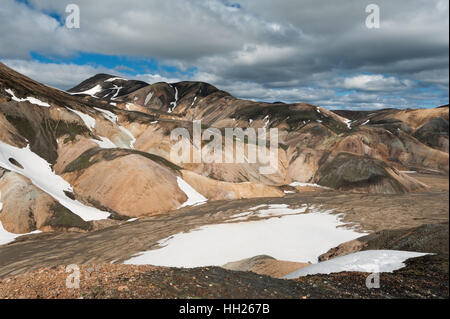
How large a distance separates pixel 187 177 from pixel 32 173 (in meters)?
28.3

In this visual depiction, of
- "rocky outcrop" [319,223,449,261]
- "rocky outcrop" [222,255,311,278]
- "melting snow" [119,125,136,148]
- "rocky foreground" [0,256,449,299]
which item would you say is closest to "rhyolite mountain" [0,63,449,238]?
"melting snow" [119,125,136,148]

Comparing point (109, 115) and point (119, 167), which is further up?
point (109, 115)

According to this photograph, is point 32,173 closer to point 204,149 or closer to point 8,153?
point 8,153

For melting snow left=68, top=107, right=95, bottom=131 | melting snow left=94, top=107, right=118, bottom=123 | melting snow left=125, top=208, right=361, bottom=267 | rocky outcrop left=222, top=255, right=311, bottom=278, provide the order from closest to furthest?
rocky outcrop left=222, top=255, right=311, bottom=278, melting snow left=125, top=208, right=361, bottom=267, melting snow left=68, top=107, right=95, bottom=131, melting snow left=94, top=107, right=118, bottom=123

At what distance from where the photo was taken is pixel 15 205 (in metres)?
39.0

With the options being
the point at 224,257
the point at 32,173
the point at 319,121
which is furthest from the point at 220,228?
the point at 319,121

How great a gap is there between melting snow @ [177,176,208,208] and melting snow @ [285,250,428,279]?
42.5 meters

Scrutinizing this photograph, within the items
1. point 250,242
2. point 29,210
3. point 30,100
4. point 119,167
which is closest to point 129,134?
point 30,100

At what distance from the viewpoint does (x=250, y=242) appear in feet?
101

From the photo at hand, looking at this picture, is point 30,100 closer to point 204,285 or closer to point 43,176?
point 43,176

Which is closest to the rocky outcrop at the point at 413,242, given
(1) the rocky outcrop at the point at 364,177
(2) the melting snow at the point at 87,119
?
(1) the rocky outcrop at the point at 364,177

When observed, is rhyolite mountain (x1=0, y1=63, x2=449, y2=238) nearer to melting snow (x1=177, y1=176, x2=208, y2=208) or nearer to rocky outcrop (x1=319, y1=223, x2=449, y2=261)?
melting snow (x1=177, y1=176, x2=208, y2=208)

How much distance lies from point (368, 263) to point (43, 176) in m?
56.1

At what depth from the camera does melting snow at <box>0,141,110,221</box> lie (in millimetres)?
44969
